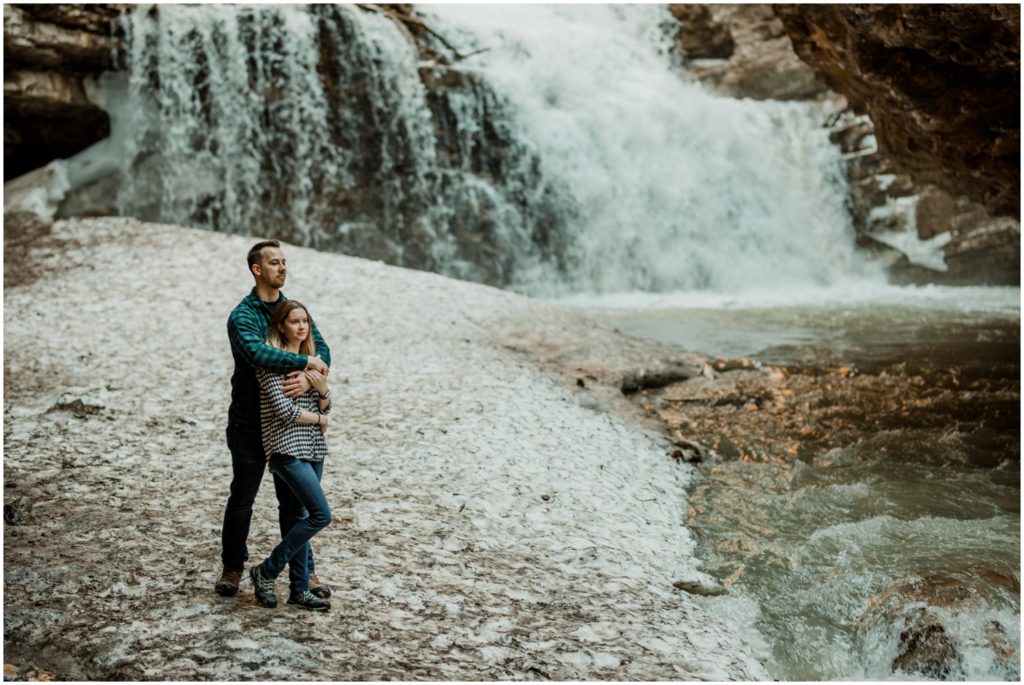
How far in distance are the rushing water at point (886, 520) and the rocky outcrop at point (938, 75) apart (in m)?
3.20

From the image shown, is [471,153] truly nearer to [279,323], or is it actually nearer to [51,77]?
[51,77]

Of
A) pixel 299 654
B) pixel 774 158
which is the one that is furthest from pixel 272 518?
pixel 774 158

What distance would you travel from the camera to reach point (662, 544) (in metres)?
7.23

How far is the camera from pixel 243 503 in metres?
5.21

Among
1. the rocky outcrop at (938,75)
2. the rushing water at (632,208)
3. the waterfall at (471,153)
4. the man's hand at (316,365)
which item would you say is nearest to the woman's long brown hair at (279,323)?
the man's hand at (316,365)

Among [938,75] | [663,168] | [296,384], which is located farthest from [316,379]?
[663,168]

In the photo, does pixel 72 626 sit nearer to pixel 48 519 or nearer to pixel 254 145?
pixel 48 519

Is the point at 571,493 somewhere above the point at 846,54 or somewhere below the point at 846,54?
below

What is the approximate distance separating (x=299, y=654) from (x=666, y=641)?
7.37 feet

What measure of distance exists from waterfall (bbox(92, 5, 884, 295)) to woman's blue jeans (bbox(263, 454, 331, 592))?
55.0 feet

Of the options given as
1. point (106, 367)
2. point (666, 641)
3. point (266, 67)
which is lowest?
point (666, 641)

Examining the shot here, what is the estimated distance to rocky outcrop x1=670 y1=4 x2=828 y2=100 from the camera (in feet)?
97.3

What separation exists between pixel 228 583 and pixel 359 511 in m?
1.89

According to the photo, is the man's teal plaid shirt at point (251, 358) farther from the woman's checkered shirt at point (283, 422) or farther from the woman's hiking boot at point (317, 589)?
the woman's hiking boot at point (317, 589)
